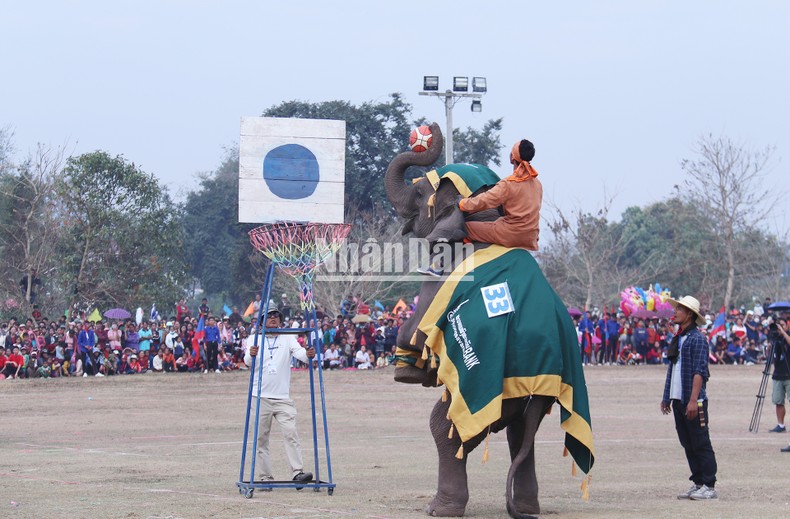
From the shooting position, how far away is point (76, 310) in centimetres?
4041

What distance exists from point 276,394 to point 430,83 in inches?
863

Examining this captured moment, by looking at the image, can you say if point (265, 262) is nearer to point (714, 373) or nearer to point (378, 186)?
point (378, 186)

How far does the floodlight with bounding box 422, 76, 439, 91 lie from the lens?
32.8 metres

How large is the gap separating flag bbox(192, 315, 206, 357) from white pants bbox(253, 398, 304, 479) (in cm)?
1929

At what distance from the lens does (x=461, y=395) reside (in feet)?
28.9

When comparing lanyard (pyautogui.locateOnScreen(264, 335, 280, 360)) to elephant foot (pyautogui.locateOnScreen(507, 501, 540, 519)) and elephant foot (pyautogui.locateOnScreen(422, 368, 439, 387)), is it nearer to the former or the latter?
elephant foot (pyautogui.locateOnScreen(422, 368, 439, 387))

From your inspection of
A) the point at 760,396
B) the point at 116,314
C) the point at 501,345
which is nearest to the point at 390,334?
the point at 116,314

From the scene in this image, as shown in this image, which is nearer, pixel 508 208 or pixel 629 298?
pixel 508 208

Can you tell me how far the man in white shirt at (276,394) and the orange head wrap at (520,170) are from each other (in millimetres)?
3405

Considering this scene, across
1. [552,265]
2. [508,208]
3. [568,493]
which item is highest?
[552,265]

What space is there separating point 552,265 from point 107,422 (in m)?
35.7

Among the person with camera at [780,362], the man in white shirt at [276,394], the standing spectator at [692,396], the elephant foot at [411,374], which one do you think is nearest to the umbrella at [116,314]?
the person with camera at [780,362]

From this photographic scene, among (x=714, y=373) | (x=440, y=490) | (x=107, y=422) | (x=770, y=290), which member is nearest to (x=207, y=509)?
(x=440, y=490)

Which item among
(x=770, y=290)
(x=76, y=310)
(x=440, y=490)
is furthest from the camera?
(x=770, y=290)
